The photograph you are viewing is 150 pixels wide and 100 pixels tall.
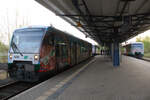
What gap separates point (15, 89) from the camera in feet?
22.8

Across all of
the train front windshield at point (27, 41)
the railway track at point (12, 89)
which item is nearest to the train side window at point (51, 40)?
the train front windshield at point (27, 41)

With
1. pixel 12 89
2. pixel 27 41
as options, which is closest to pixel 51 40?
pixel 27 41

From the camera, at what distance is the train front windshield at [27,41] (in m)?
7.25

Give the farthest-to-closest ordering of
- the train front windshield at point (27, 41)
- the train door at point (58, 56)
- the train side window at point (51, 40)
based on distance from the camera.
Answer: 1. the train door at point (58, 56)
2. the train side window at point (51, 40)
3. the train front windshield at point (27, 41)

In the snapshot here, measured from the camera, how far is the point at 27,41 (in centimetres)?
747

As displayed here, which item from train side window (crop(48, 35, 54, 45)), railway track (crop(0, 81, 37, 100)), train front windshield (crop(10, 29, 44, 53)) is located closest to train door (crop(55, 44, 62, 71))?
train side window (crop(48, 35, 54, 45))

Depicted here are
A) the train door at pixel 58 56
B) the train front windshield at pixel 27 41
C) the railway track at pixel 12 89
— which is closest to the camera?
the railway track at pixel 12 89

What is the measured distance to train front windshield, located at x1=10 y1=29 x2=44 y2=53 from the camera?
725cm

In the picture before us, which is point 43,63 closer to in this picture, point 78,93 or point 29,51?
point 29,51

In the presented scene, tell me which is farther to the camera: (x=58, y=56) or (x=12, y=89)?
(x=58, y=56)

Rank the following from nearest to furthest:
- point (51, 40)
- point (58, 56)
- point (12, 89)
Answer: point (12, 89)
point (51, 40)
point (58, 56)

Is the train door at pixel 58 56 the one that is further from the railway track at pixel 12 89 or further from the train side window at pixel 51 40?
the railway track at pixel 12 89

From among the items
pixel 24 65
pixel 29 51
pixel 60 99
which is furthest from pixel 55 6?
pixel 60 99

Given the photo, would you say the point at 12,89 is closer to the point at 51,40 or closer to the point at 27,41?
the point at 27,41
